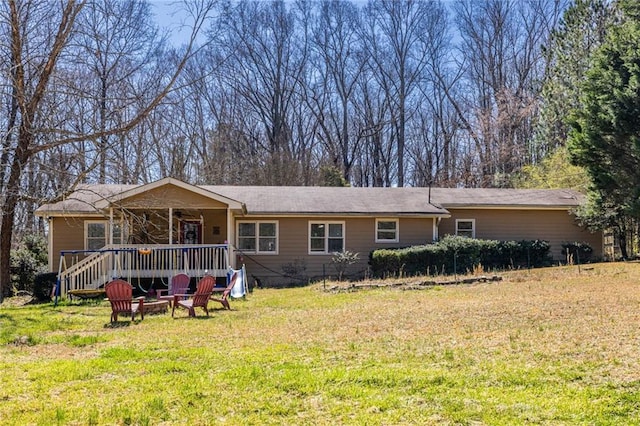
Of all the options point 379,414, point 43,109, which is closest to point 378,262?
point 43,109

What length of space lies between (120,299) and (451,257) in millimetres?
11503

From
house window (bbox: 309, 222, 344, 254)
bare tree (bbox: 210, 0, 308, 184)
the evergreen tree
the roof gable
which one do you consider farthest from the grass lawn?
bare tree (bbox: 210, 0, 308, 184)

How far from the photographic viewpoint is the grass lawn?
4.86 metres

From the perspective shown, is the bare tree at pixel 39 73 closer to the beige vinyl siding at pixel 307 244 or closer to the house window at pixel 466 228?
the beige vinyl siding at pixel 307 244

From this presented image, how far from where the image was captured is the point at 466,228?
72.3 feet

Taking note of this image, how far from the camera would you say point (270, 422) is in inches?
184

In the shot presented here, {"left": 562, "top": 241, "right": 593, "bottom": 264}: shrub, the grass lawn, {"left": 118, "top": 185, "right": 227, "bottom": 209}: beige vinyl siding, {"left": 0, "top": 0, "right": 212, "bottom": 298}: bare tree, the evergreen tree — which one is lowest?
the grass lawn

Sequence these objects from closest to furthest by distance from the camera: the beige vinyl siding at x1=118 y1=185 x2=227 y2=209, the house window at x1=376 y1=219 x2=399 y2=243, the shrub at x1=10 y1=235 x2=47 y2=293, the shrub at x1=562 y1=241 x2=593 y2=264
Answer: the beige vinyl siding at x1=118 y1=185 x2=227 y2=209 → the shrub at x1=10 y1=235 x2=47 y2=293 → the house window at x1=376 y1=219 x2=399 y2=243 → the shrub at x1=562 y1=241 x2=593 y2=264

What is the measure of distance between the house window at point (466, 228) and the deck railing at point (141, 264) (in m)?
9.71

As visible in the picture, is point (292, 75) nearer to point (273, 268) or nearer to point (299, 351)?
point (273, 268)

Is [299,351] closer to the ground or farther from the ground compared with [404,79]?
closer to the ground

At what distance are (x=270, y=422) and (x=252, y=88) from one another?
118 feet

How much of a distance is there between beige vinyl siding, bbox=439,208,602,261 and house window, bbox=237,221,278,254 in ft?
21.8

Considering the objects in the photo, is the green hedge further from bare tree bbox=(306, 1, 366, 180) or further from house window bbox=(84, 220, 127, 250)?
bare tree bbox=(306, 1, 366, 180)
